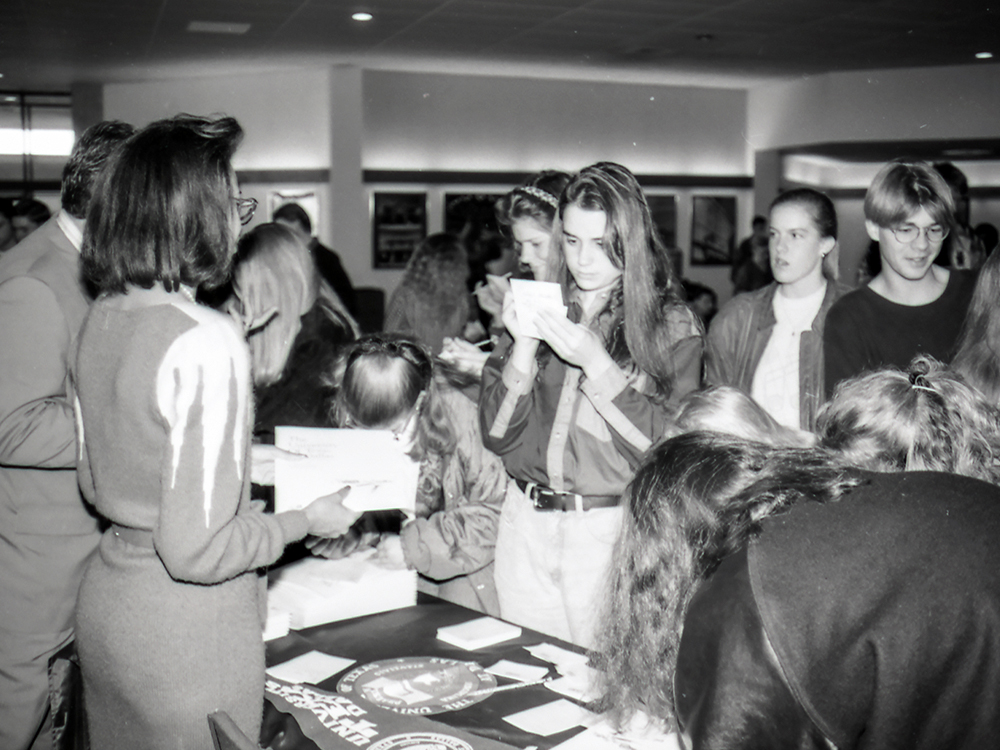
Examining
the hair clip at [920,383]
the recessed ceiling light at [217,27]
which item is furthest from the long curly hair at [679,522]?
the recessed ceiling light at [217,27]

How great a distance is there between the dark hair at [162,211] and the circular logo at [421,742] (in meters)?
0.79

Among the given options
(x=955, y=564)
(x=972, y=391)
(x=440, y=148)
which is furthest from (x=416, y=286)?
(x=440, y=148)

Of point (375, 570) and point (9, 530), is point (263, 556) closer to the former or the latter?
point (375, 570)

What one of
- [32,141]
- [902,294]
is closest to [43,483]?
[902,294]

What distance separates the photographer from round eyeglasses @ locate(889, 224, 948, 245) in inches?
109

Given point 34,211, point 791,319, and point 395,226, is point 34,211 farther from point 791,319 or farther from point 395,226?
point 791,319

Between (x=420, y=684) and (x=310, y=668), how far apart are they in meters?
0.22

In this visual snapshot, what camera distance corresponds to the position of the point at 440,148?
31.9 feet

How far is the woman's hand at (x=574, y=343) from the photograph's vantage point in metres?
2.09

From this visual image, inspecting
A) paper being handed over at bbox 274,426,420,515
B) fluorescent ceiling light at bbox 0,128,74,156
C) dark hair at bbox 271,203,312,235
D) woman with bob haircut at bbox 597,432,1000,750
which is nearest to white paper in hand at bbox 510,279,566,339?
paper being handed over at bbox 274,426,420,515

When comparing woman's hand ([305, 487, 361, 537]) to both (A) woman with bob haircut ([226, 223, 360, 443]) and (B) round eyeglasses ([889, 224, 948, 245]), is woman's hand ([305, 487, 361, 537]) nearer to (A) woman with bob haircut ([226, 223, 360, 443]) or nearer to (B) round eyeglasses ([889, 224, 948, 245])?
(A) woman with bob haircut ([226, 223, 360, 443])

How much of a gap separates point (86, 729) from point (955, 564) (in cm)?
154

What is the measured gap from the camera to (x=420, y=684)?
162cm

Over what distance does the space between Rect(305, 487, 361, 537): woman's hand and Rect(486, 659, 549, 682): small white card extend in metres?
0.39
